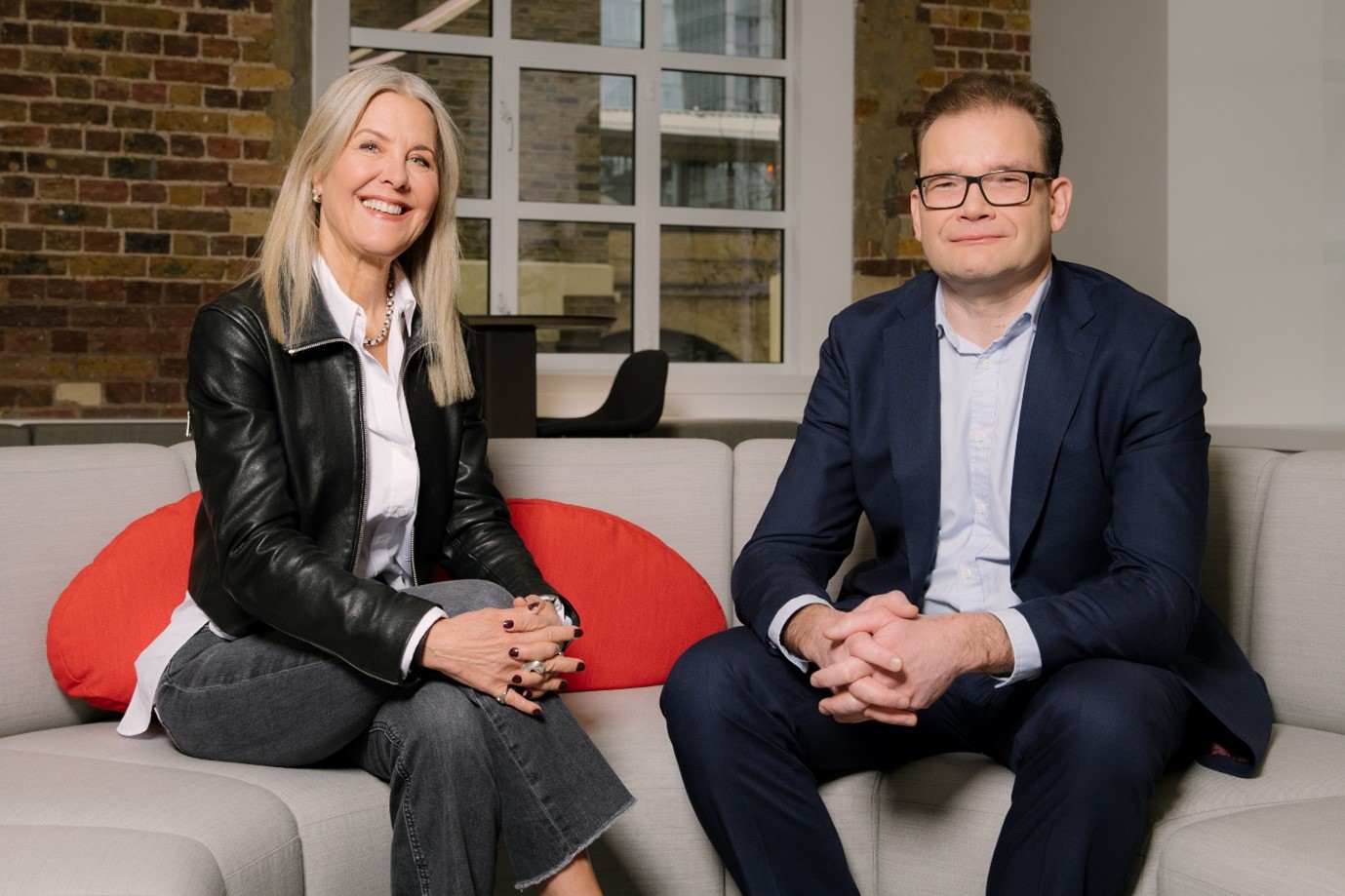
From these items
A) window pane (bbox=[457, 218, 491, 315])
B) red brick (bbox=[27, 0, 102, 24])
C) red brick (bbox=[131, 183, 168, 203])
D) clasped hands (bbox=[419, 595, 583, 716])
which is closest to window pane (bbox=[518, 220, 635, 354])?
window pane (bbox=[457, 218, 491, 315])

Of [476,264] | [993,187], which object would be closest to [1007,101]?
[993,187]

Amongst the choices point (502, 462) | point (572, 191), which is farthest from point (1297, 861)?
point (572, 191)

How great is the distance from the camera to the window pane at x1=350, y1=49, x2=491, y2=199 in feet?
19.4

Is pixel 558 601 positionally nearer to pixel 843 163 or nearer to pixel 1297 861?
pixel 1297 861

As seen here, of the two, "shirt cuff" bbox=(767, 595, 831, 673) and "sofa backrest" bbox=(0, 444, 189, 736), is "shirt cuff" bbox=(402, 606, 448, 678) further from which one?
"sofa backrest" bbox=(0, 444, 189, 736)

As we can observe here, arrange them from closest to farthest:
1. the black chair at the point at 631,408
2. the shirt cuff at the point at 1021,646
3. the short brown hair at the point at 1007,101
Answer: the shirt cuff at the point at 1021,646 → the short brown hair at the point at 1007,101 → the black chair at the point at 631,408

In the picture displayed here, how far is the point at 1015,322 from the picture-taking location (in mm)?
1926

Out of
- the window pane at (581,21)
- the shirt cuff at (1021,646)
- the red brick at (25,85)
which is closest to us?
the shirt cuff at (1021,646)

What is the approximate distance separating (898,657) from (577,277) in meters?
4.69

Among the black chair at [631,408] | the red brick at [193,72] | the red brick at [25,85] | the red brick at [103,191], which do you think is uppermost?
the red brick at [193,72]

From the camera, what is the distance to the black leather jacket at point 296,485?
5.38 feet

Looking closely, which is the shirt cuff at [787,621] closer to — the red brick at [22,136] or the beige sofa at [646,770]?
the beige sofa at [646,770]

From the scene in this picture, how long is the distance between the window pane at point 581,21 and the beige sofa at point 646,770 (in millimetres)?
4025

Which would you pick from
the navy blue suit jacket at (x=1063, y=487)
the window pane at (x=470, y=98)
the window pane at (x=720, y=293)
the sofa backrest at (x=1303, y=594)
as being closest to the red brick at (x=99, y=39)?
the window pane at (x=470, y=98)
